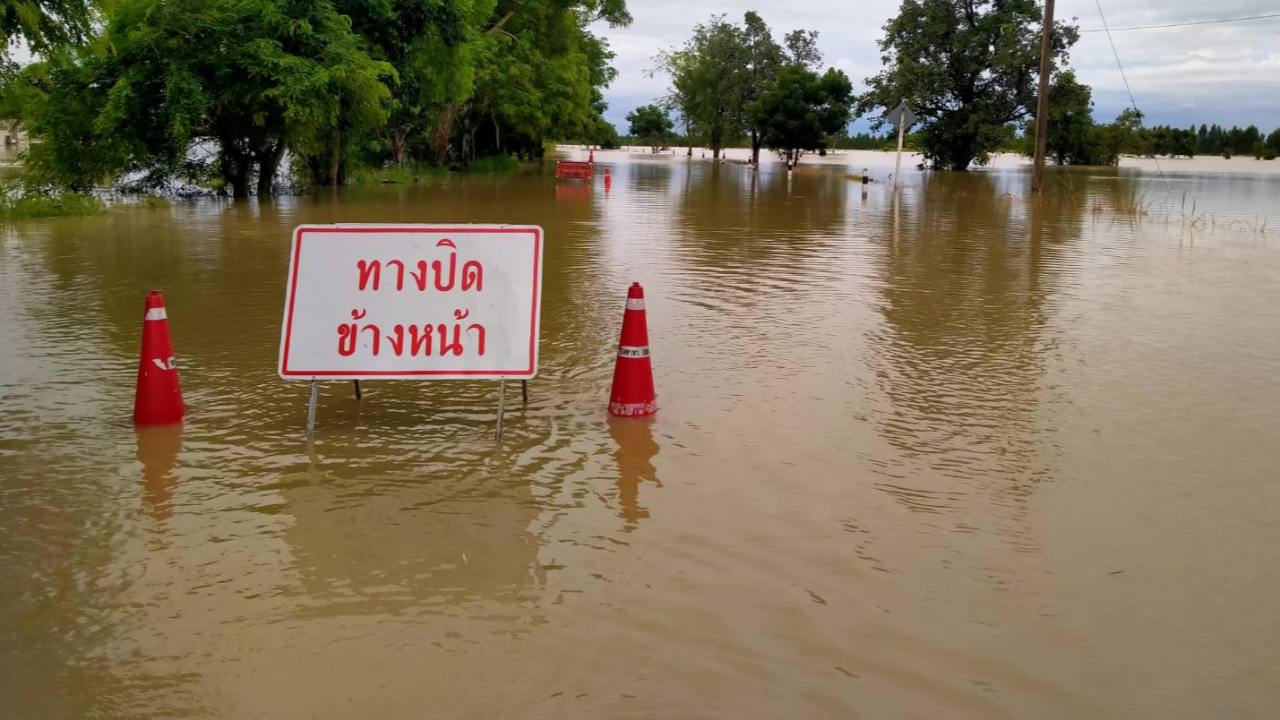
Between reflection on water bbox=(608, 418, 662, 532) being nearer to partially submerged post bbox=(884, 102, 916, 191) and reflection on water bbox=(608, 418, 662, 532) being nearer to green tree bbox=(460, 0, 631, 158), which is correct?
partially submerged post bbox=(884, 102, 916, 191)

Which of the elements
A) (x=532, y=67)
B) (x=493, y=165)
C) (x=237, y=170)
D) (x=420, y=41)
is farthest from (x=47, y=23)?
(x=493, y=165)

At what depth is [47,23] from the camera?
10336 mm

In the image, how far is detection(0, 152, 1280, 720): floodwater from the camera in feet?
11.2

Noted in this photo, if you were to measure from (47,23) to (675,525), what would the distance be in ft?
30.5

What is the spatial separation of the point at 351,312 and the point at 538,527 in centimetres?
224

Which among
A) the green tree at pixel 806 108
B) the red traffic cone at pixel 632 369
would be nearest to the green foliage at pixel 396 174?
the green tree at pixel 806 108

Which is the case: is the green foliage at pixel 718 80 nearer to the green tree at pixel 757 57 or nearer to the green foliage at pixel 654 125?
the green tree at pixel 757 57

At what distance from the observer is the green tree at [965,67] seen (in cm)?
5434

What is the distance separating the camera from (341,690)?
3297 millimetres

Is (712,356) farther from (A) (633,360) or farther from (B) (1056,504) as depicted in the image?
(B) (1056,504)

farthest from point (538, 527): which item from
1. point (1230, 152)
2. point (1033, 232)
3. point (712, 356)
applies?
point (1230, 152)

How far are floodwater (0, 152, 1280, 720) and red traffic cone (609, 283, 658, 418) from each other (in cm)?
15

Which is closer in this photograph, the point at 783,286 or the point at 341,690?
the point at 341,690

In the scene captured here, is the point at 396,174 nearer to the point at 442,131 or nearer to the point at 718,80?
the point at 442,131
